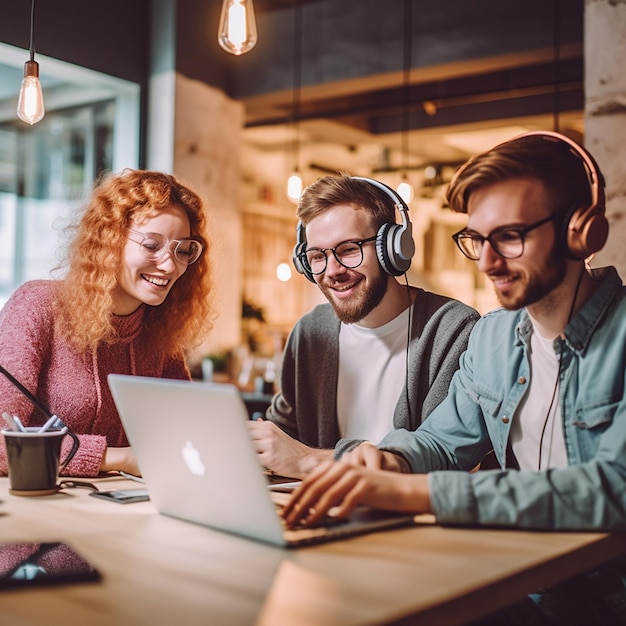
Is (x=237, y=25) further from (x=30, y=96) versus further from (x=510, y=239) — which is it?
(x=510, y=239)

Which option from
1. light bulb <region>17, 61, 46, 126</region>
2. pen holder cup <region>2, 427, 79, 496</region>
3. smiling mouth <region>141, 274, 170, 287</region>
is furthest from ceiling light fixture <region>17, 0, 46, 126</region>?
pen holder cup <region>2, 427, 79, 496</region>

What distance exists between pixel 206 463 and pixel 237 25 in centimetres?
150

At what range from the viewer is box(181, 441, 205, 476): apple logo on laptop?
1186mm

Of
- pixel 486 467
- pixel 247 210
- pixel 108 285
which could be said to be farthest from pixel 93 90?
pixel 486 467

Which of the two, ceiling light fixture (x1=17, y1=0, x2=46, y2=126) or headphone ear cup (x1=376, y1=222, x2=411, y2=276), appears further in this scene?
ceiling light fixture (x1=17, y1=0, x2=46, y2=126)

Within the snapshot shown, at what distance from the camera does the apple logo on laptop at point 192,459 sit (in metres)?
1.19

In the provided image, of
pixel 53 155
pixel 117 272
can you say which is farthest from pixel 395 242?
pixel 53 155

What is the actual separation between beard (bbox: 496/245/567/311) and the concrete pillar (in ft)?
6.10

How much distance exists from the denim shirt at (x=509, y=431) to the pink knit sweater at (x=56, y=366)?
788mm

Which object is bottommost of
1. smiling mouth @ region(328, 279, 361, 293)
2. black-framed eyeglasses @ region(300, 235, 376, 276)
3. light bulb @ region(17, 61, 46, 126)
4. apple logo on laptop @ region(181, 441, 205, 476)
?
apple logo on laptop @ region(181, 441, 205, 476)

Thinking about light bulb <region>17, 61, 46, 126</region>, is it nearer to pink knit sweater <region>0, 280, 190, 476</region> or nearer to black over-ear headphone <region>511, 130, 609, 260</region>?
pink knit sweater <region>0, 280, 190, 476</region>

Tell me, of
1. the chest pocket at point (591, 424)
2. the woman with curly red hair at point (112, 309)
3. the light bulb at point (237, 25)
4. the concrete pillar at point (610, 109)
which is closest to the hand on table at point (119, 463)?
the woman with curly red hair at point (112, 309)

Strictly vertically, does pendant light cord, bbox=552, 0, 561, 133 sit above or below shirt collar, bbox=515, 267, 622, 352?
above

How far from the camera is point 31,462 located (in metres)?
1.46
